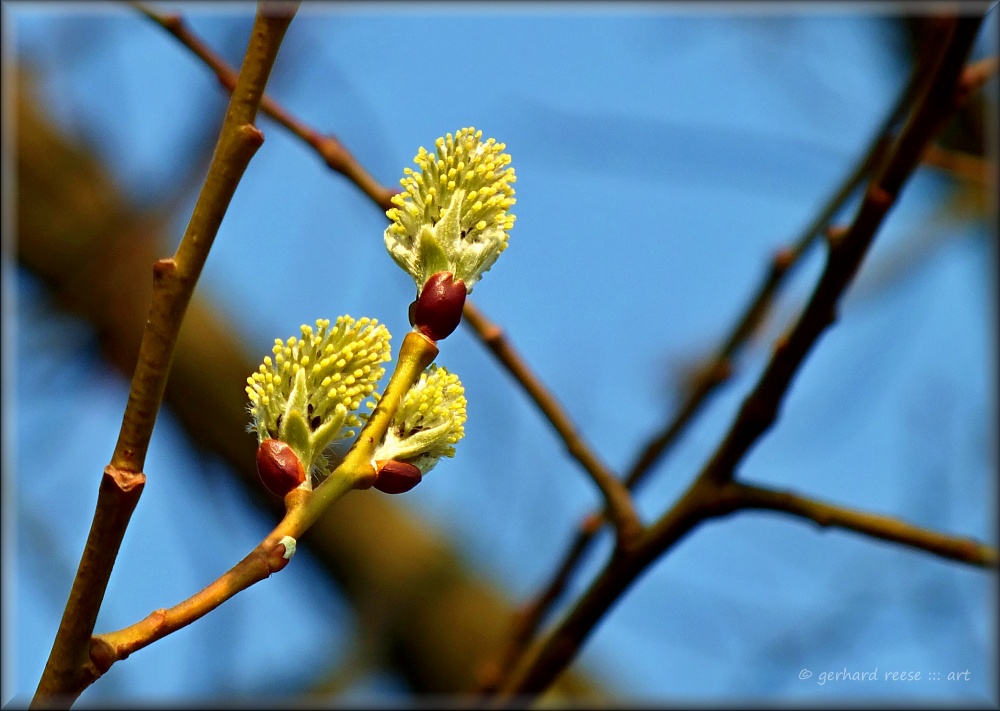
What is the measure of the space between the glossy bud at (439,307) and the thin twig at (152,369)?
150mm

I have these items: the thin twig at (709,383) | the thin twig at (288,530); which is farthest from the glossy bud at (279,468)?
the thin twig at (709,383)

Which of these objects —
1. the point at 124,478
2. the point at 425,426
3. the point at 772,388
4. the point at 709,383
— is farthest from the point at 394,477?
the point at 709,383

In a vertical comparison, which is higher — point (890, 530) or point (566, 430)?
point (566, 430)

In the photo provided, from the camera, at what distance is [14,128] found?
8.95 ft

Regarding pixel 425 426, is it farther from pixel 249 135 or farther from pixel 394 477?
pixel 249 135

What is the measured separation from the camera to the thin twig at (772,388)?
2.90ft

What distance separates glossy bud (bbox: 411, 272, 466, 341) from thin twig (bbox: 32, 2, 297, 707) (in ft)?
0.49

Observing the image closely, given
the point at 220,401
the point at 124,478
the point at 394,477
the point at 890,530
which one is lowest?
the point at 890,530

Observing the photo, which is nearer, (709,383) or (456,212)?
(456,212)

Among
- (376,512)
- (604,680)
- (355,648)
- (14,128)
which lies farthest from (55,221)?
(604,680)

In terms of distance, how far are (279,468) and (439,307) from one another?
0.46ft

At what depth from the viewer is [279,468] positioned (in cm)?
63

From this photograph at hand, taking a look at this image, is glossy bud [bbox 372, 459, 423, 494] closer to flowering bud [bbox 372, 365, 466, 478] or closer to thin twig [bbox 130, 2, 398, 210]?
flowering bud [bbox 372, 365, 466, 478]

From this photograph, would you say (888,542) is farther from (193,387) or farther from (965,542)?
(193,387)
